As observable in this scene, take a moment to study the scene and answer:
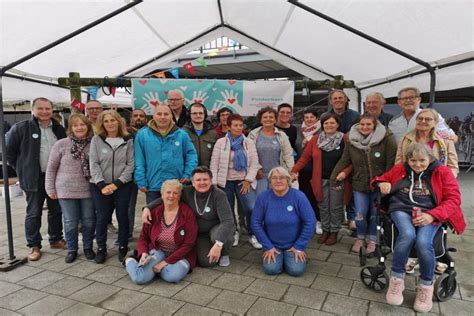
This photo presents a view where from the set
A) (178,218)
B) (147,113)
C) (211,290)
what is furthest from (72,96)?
(211,290)

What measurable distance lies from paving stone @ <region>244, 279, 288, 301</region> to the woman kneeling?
2.11 feet

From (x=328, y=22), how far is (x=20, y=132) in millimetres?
3673

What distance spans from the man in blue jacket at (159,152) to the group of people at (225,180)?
1 centimetres

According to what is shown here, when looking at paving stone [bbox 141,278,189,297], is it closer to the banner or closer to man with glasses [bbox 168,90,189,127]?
man with glasses [bbox 168,90,189,127]

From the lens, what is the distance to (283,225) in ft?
10.3

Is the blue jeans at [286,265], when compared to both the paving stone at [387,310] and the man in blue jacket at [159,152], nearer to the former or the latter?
the paving stone at [387,310]

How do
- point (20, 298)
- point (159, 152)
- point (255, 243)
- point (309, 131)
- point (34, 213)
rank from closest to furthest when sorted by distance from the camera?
point (20, 298) < point (159, 152) < point (34, 213) < point (255, 243) < point (309, 131)

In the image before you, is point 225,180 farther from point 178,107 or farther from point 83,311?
point 83,311

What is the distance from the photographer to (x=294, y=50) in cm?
510

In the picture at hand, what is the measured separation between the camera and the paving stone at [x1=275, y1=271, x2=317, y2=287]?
2936 millimetres

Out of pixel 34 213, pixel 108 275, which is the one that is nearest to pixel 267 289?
pixel 108 275

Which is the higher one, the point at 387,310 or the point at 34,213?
the point at 34,213

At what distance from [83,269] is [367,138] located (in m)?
3.18

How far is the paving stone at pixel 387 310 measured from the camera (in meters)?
2.42
